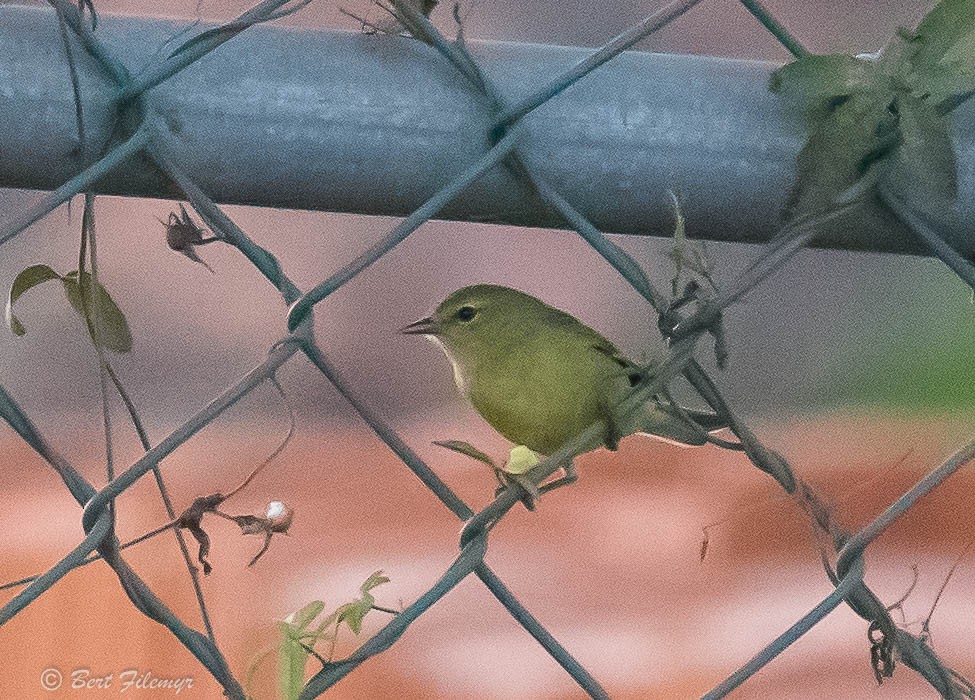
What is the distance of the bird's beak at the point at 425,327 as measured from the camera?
96 cm

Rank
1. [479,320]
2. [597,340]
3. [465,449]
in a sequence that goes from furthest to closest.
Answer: [479,320] < [597,340] < [465,449]

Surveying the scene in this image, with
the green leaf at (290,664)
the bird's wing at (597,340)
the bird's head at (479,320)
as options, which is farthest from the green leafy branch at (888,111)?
the green leaf at (290,664)

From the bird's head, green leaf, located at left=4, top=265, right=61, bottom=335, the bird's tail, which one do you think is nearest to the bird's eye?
the bird's head

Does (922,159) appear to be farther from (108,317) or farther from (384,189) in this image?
(108,317)

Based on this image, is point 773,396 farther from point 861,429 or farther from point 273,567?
point 273,567

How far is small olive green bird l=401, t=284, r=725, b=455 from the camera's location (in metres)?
0.66

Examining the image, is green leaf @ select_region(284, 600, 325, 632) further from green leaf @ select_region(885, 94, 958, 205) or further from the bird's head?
green leaf @ select_region(885, 94, 958, 205)

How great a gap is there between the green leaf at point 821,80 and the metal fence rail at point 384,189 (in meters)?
0.02

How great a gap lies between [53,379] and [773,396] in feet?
6.50

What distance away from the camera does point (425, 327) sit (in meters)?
0.96

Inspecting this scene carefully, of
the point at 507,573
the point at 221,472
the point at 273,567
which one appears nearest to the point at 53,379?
the point at 221,472

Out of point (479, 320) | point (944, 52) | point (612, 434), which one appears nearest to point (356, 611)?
point (612, 434)

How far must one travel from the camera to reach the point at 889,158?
0.61 m

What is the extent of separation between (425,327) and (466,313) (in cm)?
6
